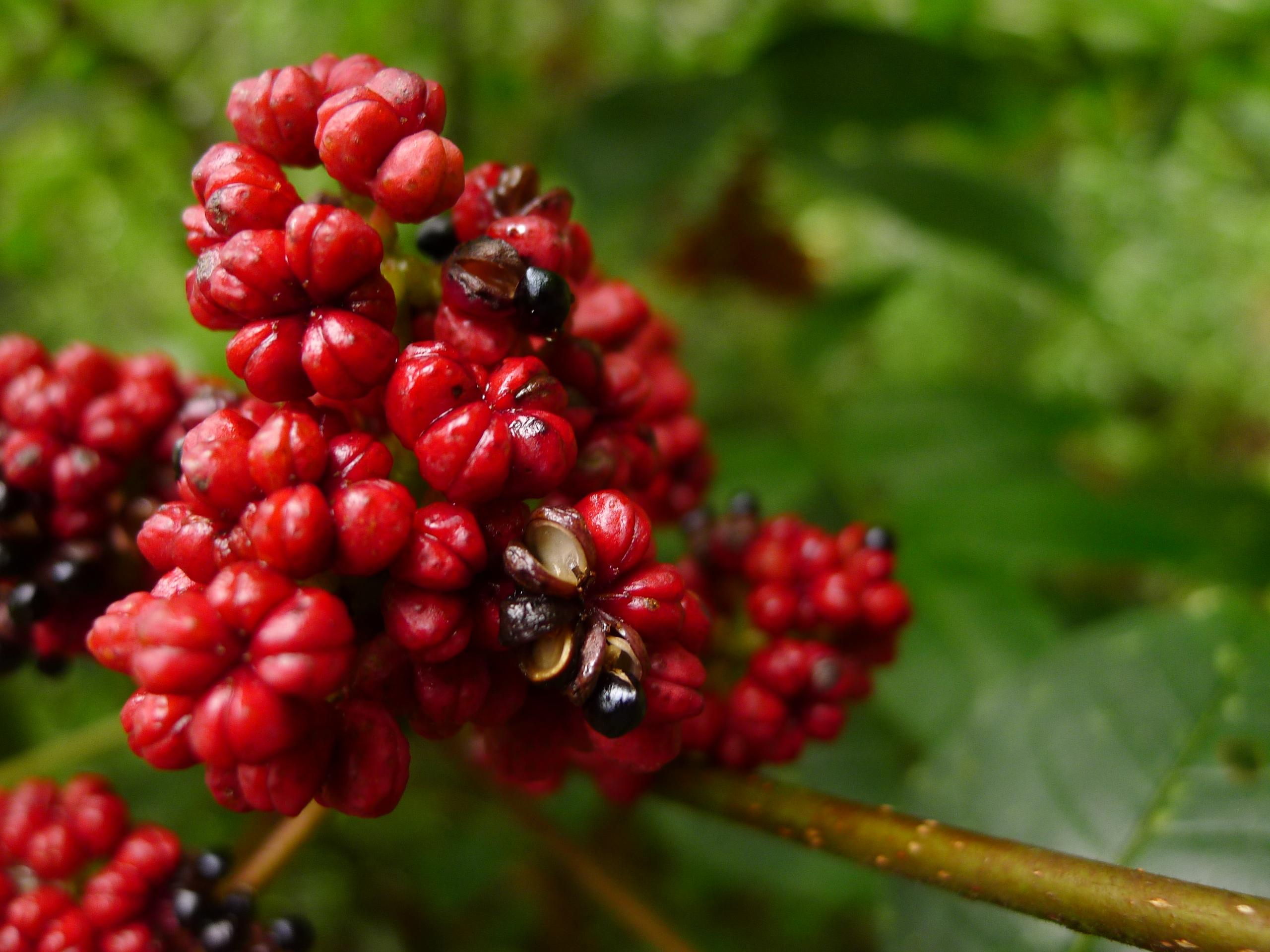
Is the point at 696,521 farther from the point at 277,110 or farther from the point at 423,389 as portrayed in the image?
the point at 277,110

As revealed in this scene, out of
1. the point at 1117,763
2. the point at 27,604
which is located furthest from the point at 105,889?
the point at 1117,763

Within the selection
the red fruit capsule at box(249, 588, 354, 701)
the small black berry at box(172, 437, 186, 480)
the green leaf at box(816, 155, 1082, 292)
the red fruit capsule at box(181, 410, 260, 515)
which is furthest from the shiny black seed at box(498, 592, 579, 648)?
the green leaf at box(816, 155, 1082, 292)

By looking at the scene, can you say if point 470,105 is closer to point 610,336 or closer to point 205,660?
point 610,336

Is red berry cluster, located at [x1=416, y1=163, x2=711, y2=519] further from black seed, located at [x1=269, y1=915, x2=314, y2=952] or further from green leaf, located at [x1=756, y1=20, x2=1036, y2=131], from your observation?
green leaf, located at [x1=756, y1=20, x2=1036, y2=131]

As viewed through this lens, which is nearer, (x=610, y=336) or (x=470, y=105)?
(x=610, y=336)

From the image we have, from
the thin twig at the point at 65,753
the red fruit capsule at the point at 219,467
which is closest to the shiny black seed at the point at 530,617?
the red fruit capsule at the point at 219,467

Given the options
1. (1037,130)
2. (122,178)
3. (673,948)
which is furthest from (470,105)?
(673,948)
